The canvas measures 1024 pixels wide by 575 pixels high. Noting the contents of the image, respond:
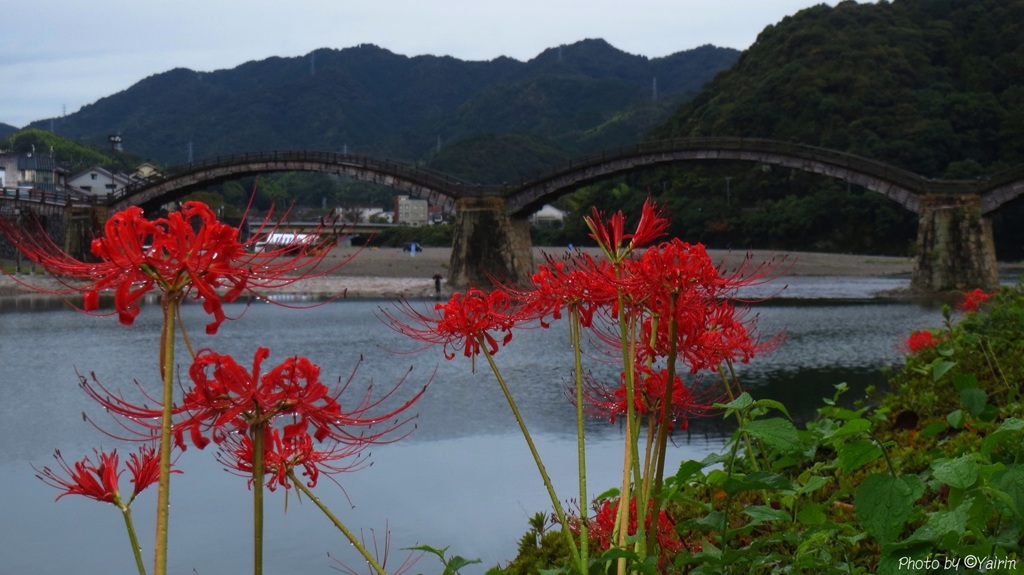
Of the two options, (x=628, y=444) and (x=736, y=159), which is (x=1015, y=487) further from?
(x=736, y=159)

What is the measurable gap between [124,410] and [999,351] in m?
7.07

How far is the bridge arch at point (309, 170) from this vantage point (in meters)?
56.4

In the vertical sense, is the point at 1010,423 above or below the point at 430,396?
above

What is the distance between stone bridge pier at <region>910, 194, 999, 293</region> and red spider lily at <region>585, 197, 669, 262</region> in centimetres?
4696

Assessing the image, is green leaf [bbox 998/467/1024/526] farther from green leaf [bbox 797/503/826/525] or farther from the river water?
the river water

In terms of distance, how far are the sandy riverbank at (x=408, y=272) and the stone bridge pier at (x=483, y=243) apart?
57.7 inches

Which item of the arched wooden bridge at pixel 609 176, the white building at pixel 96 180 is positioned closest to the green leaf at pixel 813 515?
the arched wooden bridge at pixel 609 176

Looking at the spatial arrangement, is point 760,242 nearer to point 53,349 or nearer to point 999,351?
point 53,349

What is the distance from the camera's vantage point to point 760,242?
7331 cm

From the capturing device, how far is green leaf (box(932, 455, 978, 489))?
2.87 meters

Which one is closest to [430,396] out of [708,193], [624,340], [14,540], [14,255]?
[14,540]

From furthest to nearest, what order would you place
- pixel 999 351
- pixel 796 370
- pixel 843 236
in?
pixel 843 236, pixel 796 370, pixel 999 351

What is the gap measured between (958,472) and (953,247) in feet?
159

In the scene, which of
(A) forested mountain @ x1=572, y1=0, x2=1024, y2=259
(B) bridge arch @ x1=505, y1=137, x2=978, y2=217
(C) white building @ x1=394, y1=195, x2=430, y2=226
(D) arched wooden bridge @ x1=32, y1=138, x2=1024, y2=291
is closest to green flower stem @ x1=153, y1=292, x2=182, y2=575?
(D) arched wooden bridge @ x1=32, y1=138, x2=1024, y2=291
